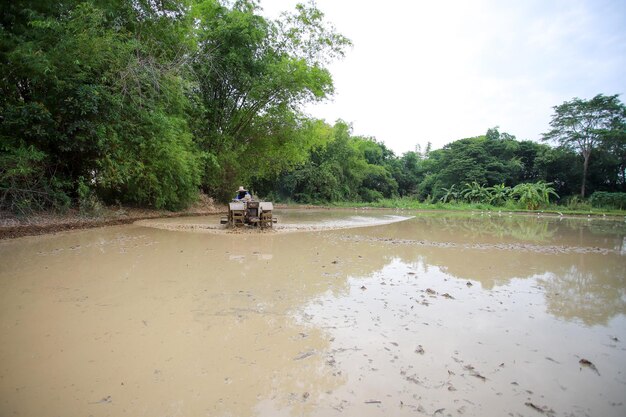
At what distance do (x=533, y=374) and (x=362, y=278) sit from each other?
9.73 ft

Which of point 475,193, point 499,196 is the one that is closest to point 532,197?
point 499,196

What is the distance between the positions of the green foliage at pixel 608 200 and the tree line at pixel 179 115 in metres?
2.38

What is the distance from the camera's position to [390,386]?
250cm

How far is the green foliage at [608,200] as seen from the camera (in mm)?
27106

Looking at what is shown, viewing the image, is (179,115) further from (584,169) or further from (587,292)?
(584,169)

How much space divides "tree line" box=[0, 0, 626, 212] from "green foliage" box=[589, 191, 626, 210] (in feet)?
7.82

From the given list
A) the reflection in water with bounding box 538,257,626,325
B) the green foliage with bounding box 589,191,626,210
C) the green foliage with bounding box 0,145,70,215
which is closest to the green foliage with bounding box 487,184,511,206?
the green foliage with bounding box 589,191,626,210

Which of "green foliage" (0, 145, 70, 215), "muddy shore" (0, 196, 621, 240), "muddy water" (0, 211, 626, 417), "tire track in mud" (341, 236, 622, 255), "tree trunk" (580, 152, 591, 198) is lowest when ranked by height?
"muddy water" (0, 211, 626, 417)

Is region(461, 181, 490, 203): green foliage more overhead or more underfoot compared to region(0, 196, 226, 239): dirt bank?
more overhead

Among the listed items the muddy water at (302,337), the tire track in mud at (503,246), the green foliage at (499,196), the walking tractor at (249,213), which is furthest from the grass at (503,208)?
the muddy water at (302,337)

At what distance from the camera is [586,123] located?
99.2 ft

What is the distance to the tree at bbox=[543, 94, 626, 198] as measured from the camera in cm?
2902

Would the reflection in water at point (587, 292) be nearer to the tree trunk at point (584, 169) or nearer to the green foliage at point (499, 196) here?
the green foliage at point (499, 196)

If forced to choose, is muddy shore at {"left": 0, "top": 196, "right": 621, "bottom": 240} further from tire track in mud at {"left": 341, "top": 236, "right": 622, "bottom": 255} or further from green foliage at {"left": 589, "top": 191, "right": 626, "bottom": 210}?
green foliage at {"left": 589, "top": 191, "right": 626, "bottom": 210}
